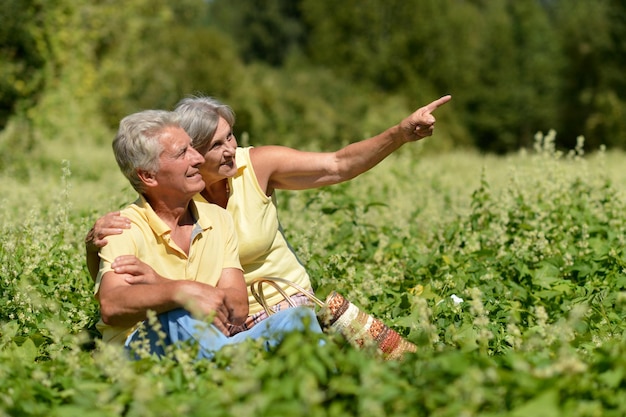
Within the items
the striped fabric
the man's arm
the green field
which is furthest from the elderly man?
the striped fabric

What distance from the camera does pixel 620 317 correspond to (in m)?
4.99

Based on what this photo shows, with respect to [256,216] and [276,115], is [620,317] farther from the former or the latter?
[276,115]

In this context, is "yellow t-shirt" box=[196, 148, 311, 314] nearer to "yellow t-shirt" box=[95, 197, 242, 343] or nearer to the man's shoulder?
the man's shoulder

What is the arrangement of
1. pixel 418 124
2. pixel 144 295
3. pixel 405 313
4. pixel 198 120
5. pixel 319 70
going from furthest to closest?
pixel 319 70 → pixel 405 313 → pixel 418 124 → pixel 198 120 → pixel 144 295

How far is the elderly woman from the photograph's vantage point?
490 cm

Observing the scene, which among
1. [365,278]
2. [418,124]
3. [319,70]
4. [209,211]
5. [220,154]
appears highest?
[418,124]

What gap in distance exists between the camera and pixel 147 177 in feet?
14.5

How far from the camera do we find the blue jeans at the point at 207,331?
3.67 meters

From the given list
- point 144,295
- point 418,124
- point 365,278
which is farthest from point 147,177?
point 365,278

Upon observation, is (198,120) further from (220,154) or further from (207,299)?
(207,299)

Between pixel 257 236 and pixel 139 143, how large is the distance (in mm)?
908

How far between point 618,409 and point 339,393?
0.93 metres

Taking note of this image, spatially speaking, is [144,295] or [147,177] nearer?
[144,295]

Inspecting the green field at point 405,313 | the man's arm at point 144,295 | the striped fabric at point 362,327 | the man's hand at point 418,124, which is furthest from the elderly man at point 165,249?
the man's hand at point 418,124
